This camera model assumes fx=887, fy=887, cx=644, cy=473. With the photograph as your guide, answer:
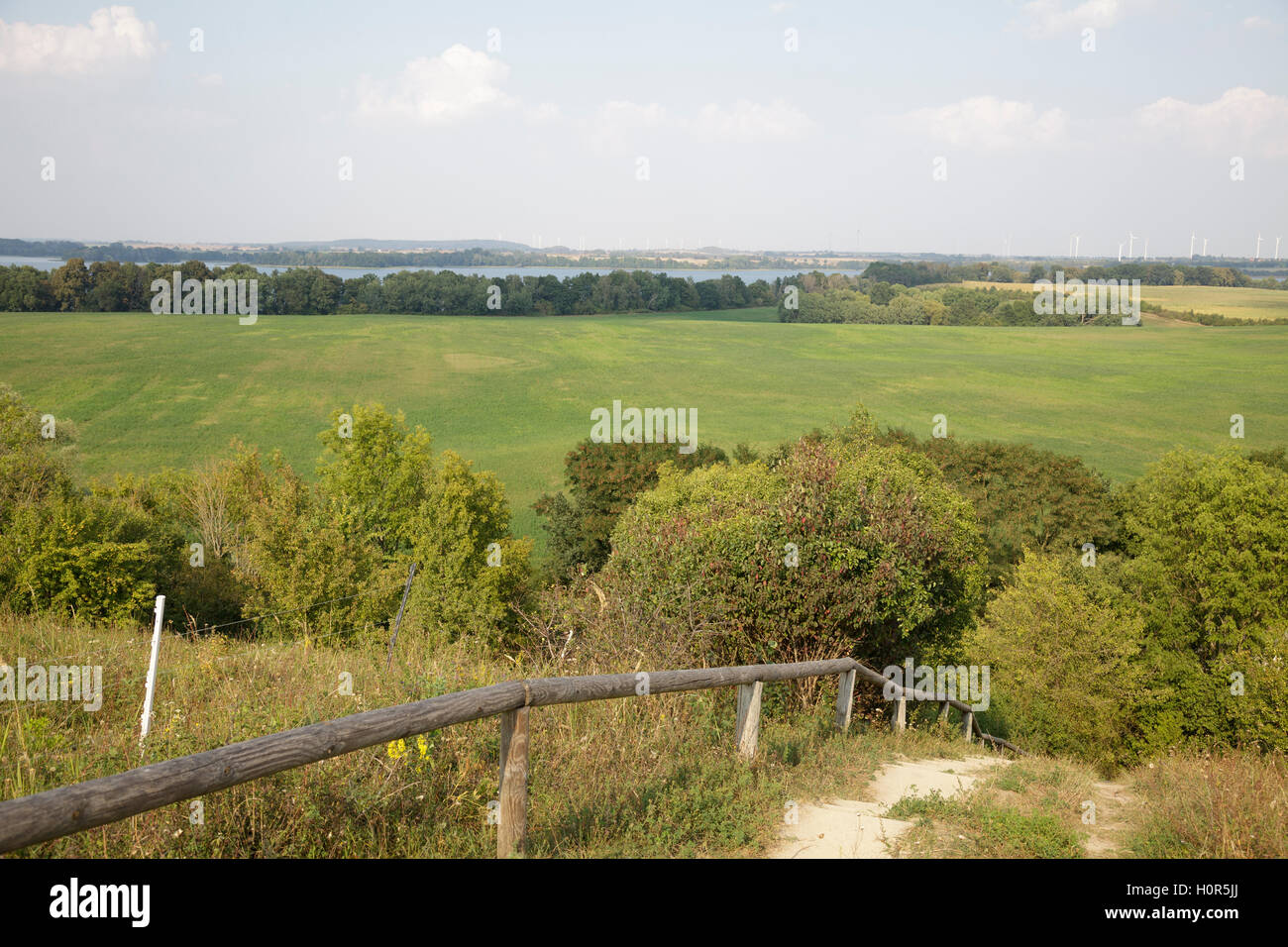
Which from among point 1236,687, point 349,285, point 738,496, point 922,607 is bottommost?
point 1236,687

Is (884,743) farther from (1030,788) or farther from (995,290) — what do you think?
(995,290)

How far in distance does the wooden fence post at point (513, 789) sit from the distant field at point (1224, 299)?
144 meters

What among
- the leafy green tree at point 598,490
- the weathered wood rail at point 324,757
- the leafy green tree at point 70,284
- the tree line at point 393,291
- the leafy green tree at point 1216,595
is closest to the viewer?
the weathered wood rail at point 324,757

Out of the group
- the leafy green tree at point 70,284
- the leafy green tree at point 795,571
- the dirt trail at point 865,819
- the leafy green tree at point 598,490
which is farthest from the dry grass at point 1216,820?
the leafy green tree at point 70,284

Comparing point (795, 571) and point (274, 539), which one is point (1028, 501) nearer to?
point (274, 539)

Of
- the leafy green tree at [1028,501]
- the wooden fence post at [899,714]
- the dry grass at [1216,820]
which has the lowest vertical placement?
the leafy green tree at [1028,501]

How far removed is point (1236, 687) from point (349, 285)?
4865 inches

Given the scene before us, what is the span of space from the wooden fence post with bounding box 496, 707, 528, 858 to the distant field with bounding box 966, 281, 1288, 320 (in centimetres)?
14387

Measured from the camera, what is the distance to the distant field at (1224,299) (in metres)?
123

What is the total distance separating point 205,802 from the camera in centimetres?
413

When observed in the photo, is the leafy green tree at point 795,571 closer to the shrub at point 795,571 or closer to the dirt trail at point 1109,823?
the shrub at point 795,571

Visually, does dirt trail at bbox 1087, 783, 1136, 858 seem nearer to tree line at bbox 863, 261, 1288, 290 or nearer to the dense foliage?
the dense foliage

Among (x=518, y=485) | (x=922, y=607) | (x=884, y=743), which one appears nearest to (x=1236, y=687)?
(x=922, y=607)
